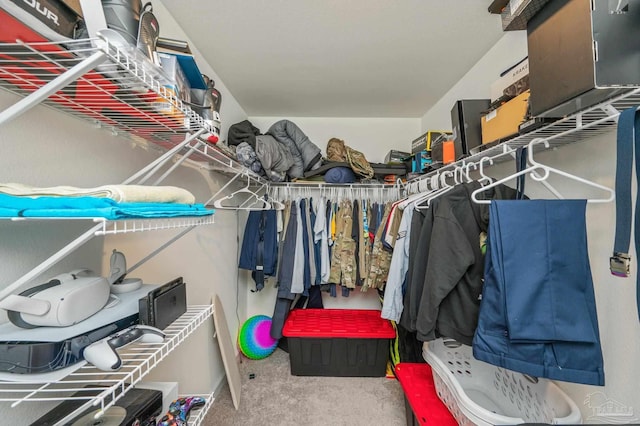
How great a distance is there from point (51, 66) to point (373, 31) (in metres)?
1.48

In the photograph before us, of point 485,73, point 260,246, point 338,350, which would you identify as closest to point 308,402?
point 338,350

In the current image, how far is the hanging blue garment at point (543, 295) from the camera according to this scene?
813mm

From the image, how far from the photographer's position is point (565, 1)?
765 mm

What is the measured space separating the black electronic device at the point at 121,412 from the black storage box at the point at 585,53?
4.93ft

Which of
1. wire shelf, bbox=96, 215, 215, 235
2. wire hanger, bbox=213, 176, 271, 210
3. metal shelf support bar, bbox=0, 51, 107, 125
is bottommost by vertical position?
wire shelf, bbox=96, 215, 215, 235

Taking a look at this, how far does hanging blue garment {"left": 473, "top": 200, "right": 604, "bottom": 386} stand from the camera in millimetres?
813

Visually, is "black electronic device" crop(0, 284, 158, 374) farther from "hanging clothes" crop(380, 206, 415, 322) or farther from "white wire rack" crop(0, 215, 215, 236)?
"hanging clothes" crop(380, 206, 415, 322)

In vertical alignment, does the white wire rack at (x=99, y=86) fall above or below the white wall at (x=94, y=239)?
above

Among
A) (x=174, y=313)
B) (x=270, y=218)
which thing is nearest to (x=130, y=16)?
(x=174, y=313)

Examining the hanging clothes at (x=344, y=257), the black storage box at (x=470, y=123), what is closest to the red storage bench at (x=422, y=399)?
the hanging clothes at (x=344, y=257)

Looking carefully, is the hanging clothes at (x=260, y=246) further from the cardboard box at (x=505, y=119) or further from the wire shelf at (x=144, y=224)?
the cardboard box at (x=505, y=119)

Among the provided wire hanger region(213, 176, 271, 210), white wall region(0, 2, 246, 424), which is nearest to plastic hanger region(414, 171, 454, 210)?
wire hanger region(213, 176, 271, 210)

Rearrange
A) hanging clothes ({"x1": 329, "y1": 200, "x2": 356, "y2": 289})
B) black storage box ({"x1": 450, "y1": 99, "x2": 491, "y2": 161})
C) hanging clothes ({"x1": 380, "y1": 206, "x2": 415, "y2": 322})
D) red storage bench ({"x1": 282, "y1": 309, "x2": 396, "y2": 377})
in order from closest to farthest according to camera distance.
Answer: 1. black storage box ({"x1": 450, "y1": 99, "x2": 491, "y2": 161})
2. hanging clothes ({"x1": 380, "y1": 206, "x2": 415, "y2": 322})
3. red storage bench ({"x1": 282, "y1": 309, "x2": 396, "y2": 377})
4. hanging clothes ({"x1": 329, "y1": 200, "x2": 356, "y2": 289})

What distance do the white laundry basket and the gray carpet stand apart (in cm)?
57
